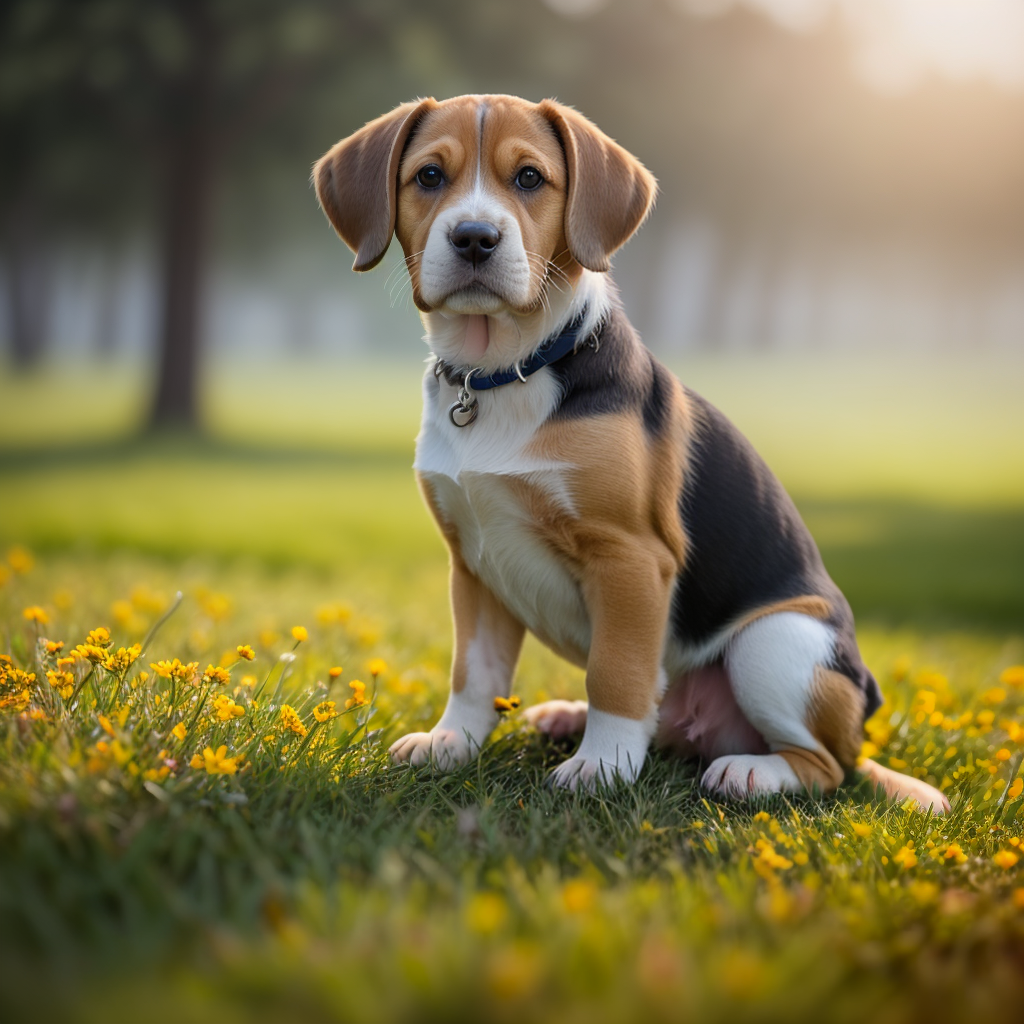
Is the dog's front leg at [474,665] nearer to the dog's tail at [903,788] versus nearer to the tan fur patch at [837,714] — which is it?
the tan fur patch at [837,714]

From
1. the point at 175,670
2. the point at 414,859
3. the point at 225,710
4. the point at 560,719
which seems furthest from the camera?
the point at 560,719

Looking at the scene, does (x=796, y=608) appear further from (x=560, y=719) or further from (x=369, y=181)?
(x=369, y=181)

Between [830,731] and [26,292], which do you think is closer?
[830,731]

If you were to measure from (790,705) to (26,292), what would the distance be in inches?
921

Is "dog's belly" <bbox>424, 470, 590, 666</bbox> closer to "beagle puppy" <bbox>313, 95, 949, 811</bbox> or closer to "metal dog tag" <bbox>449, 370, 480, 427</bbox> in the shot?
"beagle puppy" <bbox>313, 95, 949, 811</bbox>

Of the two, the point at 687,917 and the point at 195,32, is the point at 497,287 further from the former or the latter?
the point at 195,32

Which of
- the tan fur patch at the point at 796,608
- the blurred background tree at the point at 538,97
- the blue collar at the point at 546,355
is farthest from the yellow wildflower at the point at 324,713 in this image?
the blurred background tree at the point at 538,97

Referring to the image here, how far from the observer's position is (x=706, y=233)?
20656mm

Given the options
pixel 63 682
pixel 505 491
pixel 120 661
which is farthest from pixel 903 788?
pixel 63 682

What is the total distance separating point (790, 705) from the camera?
327cm

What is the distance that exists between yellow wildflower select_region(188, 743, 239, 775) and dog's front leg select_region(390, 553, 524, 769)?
89cm

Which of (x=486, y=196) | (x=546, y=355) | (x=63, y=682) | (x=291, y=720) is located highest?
(x=486, y=196)

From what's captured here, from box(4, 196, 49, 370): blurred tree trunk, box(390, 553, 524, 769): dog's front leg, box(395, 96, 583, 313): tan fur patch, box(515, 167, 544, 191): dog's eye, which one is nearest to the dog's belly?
box(390, 553, 524, 769): dog's front leg

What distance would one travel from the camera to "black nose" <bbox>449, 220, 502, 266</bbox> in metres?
2.89
